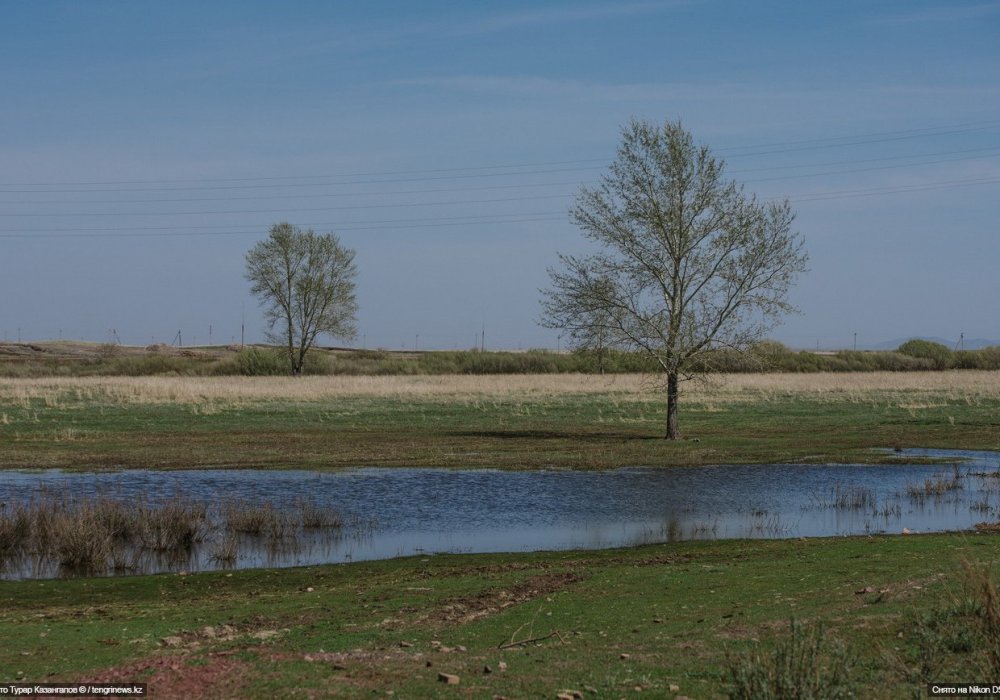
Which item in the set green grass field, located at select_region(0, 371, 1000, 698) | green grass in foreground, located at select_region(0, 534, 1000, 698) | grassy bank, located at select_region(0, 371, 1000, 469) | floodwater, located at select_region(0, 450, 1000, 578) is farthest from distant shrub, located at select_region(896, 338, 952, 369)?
green grass in foreground, located at select_region(0, 534, 1000, 698)

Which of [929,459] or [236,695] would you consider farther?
[929,459]

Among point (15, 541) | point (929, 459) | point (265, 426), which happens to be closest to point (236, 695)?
point (15, 541)

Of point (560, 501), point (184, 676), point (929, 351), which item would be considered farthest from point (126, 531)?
point (929, 351)

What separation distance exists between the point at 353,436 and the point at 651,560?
24546 mm

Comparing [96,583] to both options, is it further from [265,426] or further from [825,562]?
[265,426]

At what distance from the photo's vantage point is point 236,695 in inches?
328

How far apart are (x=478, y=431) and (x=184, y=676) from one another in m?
33.3

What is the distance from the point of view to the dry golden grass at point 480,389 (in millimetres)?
56375

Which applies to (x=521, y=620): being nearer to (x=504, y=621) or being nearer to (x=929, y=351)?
(x=504, y=621)

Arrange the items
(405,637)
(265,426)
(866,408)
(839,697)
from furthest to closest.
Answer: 1. (866,408)
2. (265,426)
3. (405,637)
4. (839,697)

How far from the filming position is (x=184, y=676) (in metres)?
8.72

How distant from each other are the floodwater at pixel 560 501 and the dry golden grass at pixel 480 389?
2125cm

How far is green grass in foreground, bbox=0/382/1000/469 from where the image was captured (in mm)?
32688

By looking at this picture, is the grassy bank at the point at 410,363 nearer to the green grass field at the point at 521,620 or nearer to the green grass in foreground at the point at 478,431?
the green grass in foreground at the point at 478,431
